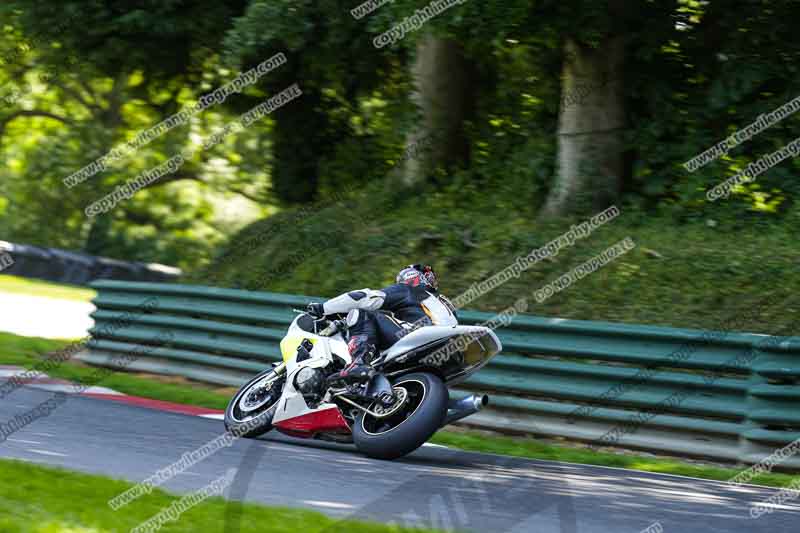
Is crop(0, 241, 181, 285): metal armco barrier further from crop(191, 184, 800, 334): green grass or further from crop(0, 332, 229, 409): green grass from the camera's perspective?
crop(0, 332, 229, 409): green grass

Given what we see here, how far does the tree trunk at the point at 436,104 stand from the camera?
17.0 m

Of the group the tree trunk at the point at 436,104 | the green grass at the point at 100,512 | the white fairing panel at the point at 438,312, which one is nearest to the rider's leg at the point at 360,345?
the white fairing panel at the point at 438,312

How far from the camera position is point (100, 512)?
5.85 m

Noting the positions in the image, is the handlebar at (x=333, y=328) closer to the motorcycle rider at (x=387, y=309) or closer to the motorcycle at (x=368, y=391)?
the motorcycle at (x=368, y=391)

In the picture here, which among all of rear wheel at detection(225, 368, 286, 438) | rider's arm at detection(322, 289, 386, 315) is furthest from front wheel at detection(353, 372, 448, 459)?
rear wheel at detection(225, 368, 286, 438)

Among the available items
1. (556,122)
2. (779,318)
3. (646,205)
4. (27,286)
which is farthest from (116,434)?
(27,286)

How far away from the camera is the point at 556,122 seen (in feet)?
53.9

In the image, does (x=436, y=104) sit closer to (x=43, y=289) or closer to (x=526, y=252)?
(x=526, y=252)

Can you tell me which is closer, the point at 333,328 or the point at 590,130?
the point at 333,328

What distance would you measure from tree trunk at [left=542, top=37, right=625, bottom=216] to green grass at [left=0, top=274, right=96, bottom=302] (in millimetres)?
14726

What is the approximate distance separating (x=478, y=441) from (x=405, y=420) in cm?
217

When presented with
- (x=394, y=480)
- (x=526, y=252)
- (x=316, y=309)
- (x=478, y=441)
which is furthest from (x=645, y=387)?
(x=526, y=252)

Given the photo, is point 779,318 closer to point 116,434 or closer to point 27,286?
point 116,434

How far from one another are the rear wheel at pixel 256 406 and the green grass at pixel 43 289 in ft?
56.7
